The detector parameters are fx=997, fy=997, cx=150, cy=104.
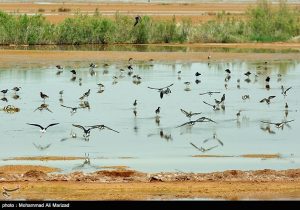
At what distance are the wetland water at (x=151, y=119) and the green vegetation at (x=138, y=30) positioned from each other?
11.6 m

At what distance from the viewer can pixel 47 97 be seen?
29.7 meters

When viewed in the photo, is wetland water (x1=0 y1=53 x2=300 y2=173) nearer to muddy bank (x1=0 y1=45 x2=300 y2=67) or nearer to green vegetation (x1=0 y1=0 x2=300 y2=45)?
muddy bank (x1=0 y1=45 x2=300 y2=67)

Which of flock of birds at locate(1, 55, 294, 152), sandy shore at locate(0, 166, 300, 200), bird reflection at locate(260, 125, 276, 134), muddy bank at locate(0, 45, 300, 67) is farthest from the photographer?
muddy bank at locate(0, 45, 300, 67)

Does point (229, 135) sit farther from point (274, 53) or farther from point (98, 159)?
point (274, 53)

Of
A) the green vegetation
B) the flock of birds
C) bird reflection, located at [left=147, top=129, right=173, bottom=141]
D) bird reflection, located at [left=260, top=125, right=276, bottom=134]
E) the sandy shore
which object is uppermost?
the green vegetation

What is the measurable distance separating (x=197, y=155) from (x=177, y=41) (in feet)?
113

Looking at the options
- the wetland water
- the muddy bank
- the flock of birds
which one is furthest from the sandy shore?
the muddy bank

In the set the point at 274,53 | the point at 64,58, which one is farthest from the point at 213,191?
the point at 274,53

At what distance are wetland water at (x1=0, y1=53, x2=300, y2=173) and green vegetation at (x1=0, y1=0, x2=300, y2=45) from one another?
11.6 meters

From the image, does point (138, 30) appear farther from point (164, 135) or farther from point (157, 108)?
point (164, 135)

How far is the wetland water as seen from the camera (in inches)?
795

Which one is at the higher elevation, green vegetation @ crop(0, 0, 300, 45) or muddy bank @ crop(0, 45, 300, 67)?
green vegetation @ crop(0, 0, 300, 45)

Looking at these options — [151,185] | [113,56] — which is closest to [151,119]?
[151,185]

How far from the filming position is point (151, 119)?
1026 inches
